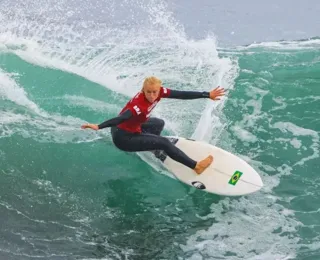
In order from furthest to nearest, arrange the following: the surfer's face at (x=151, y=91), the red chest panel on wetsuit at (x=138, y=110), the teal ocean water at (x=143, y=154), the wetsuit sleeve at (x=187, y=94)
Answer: the wetsuit sleeve at (x=187, y=94)
the red chest panel on wetsuit at (x=138, y=110)
the surfer's face at (x=151, y=91)
the teal ocean water at (x=143, y=154)

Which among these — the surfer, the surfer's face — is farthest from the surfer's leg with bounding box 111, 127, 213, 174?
the surfer's face

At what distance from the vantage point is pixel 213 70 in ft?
42.6

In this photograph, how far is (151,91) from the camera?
29.7 feet

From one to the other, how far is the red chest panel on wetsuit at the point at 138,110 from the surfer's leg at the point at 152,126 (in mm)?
327

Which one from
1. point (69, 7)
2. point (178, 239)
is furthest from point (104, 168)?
point (69, 7)

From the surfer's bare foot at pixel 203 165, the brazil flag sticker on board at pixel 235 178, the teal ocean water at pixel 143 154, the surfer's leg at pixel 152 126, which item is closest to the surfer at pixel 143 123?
the surfer's bare foot at pixel 203 165

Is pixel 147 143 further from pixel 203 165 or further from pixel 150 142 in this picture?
pixel 203 165

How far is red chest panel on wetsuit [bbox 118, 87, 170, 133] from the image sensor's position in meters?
9.19

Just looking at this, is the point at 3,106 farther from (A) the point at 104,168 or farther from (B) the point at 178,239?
(B) the point at 178,239

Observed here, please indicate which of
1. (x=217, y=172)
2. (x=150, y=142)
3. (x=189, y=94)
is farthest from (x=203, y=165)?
(x=189, y=94)

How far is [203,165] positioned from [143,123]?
45.5 inches

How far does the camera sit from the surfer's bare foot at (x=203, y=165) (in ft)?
32.0

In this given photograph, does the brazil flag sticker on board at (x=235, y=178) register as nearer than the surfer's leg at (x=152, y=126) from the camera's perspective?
Yes

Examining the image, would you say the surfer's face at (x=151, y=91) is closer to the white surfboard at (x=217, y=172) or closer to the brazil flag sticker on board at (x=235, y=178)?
the white surfboard at (x=217, y=172)
